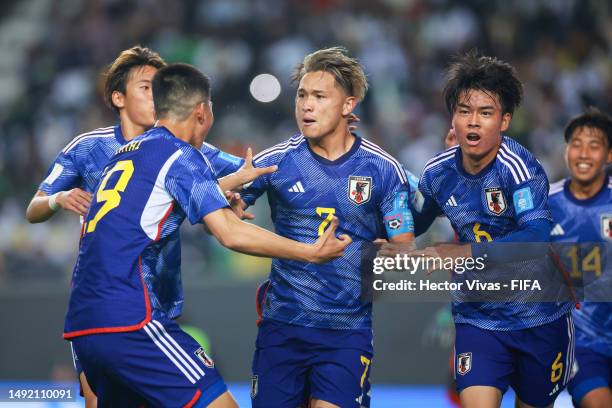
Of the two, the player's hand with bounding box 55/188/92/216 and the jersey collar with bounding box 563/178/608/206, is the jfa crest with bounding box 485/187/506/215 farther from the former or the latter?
the player's hand with bounding box 55/188/92/216

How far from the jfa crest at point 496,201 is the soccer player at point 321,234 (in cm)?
49

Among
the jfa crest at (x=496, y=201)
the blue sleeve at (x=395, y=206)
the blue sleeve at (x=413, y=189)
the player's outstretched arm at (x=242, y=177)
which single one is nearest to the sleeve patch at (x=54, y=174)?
the player's outstretched arm at (x=242, y=177)

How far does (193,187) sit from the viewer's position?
4.94m

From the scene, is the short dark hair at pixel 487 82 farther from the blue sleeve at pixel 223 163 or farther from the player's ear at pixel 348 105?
the blue sleeve at pixel 223 163

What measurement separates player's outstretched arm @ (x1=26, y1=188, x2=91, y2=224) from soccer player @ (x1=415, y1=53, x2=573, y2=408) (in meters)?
2.12

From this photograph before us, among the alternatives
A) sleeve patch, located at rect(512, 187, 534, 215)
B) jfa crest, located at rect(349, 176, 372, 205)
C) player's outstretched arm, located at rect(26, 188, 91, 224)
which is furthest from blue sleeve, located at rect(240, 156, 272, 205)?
sleeve patch, located at rect(512, 187, 534, 215)

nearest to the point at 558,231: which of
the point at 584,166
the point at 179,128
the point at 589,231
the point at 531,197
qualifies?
the point at 589,231

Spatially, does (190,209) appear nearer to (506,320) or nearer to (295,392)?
(295,392)

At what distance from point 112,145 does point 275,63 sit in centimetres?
753

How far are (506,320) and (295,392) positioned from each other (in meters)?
1.33

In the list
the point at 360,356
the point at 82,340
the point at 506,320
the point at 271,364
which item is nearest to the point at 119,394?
the point at 82,340

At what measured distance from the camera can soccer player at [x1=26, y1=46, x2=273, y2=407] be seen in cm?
646

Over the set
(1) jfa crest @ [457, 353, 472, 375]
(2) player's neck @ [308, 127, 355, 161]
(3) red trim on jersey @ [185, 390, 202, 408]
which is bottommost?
(3) red trim on jersey @ [185, 390, 202, 408]

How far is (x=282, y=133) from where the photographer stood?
41.9 ft
